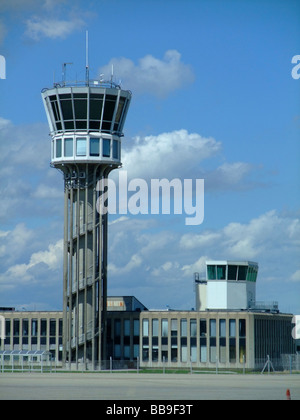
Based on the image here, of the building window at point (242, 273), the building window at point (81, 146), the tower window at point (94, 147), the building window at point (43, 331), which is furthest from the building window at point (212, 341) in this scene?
the building window at point (81, 146)

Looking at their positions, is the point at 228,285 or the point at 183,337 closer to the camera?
the point at 183,337

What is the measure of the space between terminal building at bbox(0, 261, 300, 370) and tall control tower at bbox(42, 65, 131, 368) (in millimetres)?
4270

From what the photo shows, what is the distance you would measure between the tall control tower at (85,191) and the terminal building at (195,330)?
427 cm

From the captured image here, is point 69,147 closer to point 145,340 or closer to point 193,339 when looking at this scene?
point 145,340

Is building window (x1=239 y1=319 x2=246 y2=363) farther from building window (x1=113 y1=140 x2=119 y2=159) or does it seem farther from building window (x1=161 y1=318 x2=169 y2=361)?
building window (x1=113 y1=140 x2=119 y2=159)

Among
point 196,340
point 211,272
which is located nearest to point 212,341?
point 196,340

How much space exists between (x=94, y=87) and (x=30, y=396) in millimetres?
56740

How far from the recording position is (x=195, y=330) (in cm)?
12250

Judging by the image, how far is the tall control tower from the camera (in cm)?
11562

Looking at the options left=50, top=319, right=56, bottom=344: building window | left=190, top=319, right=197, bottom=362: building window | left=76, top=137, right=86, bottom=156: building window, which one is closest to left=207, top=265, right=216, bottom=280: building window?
left=190, top=319, right=197, bottom=362: building window

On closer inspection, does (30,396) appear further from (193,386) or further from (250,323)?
(250,323)

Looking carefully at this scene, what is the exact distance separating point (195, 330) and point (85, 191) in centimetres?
2406
